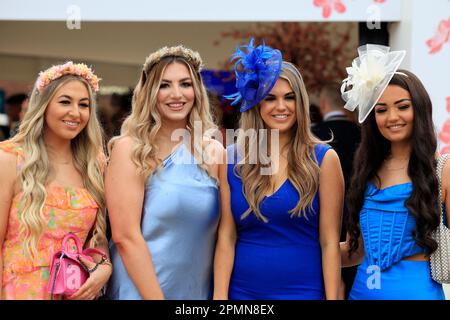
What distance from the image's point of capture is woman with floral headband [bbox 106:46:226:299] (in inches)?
128

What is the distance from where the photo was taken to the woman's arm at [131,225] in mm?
3225

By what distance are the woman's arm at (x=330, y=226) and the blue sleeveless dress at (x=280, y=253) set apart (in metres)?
0.03

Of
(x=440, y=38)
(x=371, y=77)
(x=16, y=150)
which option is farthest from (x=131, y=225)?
(x=440, y=38)

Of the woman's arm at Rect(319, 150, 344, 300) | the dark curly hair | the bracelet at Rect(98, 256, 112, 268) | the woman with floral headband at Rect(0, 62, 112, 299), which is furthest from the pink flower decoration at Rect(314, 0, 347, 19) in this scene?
the bracelet at Rect(98, 256, 112, 268)

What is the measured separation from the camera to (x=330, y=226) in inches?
128

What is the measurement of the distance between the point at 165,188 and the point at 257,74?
26.5 inches

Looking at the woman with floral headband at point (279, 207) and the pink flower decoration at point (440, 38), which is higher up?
the pink flower decoration at point (440, 38)

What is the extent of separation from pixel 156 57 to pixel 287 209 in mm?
969

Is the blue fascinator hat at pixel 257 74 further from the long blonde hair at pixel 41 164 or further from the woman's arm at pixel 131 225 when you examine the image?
the long blonde hair at pixel 41 164

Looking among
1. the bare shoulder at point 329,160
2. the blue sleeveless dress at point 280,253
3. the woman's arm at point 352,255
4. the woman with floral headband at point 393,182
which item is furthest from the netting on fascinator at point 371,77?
the woman's arm at point 352,255

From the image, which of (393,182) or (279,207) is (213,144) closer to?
(279,207)

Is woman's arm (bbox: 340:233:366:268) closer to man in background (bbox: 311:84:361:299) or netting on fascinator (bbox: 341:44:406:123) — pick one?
netting on fascinator (bbox: 341:44:406:123)
